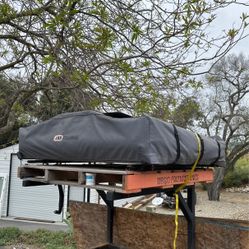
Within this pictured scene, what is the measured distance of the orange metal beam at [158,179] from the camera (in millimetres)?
2913

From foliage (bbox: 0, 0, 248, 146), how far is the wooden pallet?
116cm

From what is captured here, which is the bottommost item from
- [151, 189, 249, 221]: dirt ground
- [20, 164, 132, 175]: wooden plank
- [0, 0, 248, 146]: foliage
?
[151, 189, 249, 221]: dirt ground

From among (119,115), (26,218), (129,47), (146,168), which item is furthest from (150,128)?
(26,218)

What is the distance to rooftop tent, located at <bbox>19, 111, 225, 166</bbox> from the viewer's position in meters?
2.92

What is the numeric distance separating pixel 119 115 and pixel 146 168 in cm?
59

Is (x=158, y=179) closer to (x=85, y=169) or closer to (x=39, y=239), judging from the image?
(x=85, y=169)

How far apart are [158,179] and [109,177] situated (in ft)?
1.41

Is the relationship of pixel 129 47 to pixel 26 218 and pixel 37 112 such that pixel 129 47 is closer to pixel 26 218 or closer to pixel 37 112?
pixel 37 112

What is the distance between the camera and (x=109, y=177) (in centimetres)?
337

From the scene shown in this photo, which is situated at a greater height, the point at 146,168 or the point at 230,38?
the point at 230,38

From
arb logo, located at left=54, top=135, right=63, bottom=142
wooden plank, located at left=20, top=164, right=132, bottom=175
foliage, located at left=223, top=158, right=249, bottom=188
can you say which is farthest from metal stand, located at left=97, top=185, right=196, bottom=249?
foliage, located at left=223, top=158, right=249, bottom=188

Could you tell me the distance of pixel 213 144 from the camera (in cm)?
400

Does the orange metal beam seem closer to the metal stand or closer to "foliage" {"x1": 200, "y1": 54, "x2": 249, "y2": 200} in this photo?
the metal stand

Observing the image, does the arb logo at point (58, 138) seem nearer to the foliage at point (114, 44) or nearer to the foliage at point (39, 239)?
the foliage at point (114, 44)
